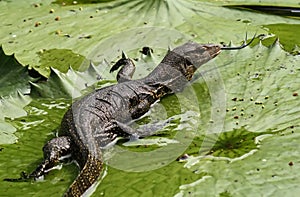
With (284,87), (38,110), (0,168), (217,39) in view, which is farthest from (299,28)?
(0,168)

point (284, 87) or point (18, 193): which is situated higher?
point (284, 87)

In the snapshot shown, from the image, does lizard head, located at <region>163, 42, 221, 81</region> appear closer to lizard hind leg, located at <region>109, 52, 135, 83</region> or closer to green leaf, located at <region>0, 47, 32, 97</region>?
lizard hind leg, located at <region>109, 52, 135, 83</region>

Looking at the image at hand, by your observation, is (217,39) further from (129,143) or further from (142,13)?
(129,143)

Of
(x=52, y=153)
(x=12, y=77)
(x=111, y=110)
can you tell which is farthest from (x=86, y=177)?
(x=12, y=77)

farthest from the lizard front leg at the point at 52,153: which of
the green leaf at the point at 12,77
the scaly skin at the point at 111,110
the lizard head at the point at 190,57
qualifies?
the lizard head at the point at 190,57

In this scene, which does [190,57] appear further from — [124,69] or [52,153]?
[52,153]

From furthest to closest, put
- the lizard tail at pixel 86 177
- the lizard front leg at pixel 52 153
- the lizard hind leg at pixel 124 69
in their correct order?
1. the lizard hind leg at pixel 124 69
2. the lizard front leg at pixel 52 153
3. the lizard tail at pixel 86 177

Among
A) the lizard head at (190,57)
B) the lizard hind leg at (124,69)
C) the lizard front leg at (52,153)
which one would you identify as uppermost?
the lizard head at (190,57)

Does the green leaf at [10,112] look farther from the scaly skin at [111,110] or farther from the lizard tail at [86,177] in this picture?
the lizard tail at [86,177]
